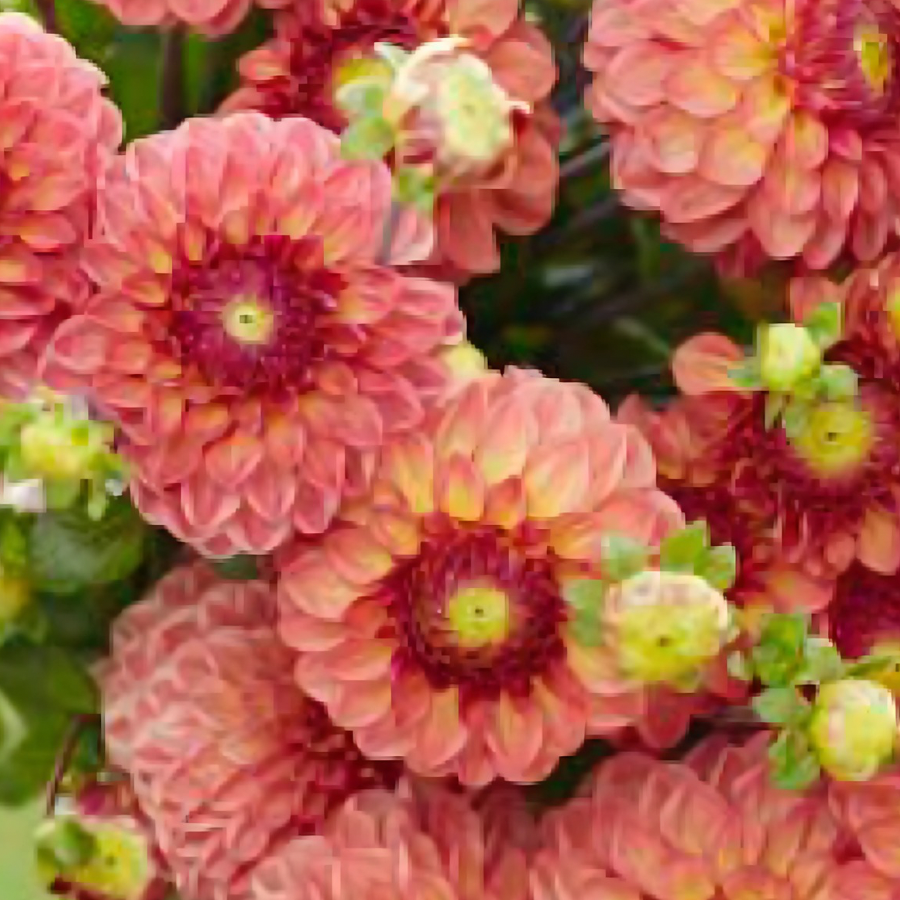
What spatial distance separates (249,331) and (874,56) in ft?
0.60

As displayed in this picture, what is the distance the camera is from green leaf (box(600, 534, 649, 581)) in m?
0.55

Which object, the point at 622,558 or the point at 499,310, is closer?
the point at 622,558

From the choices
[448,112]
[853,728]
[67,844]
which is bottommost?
[67,844]

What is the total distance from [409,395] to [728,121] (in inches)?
4.6

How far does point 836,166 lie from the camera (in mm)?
626

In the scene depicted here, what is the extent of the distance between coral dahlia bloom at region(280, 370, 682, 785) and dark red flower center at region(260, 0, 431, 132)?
0.33 feet

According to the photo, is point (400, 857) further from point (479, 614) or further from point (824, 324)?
point (824, 324)

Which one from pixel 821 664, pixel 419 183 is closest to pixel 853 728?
pixel 821 664

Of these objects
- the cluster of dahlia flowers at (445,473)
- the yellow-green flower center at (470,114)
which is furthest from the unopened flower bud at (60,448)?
the yellow-green flower center at (470,114)

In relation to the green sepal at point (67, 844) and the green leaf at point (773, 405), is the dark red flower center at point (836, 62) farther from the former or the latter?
the green sepal at point (67, 844)

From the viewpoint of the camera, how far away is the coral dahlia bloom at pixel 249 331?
0.57 metres

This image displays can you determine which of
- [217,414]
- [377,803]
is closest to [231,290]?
[217,414]

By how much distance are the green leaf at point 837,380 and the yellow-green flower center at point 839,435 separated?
0.06 feet

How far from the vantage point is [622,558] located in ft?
1.81
